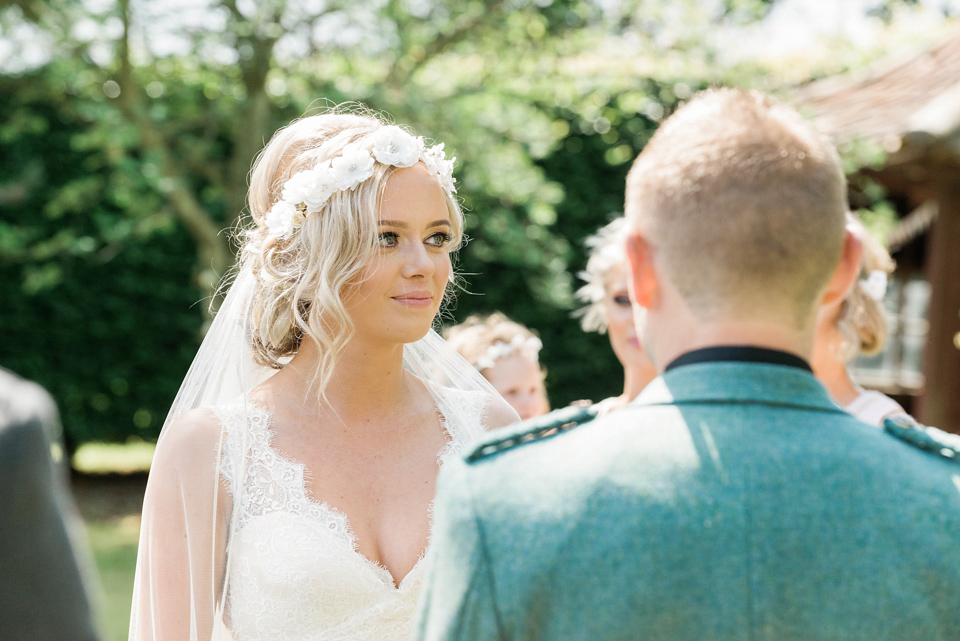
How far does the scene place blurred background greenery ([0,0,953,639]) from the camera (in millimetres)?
6887

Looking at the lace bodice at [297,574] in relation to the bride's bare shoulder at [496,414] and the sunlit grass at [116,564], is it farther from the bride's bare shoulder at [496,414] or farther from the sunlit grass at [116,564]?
the sunlit grass at [116,564]

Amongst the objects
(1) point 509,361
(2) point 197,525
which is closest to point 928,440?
(2) point 197,525

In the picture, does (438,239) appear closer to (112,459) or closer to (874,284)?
(874,284)

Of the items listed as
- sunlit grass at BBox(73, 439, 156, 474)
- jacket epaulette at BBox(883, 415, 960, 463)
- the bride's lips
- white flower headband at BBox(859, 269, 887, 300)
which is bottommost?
sunlit grass at BBox(73, 439, 156, 474)

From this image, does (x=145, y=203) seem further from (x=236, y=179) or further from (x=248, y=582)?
(x=248, y=582)

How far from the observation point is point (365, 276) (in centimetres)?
252

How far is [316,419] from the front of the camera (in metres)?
2.63

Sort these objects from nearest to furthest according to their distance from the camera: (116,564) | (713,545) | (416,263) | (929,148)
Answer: (713,545), (416,263), (929,148), (116,564)

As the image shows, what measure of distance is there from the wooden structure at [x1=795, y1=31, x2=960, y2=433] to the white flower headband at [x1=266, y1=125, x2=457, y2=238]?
4.41 metres

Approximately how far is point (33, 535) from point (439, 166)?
6.35ft

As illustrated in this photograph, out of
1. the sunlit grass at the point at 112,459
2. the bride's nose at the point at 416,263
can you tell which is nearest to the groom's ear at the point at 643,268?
the bride's nose at the point at 416,263

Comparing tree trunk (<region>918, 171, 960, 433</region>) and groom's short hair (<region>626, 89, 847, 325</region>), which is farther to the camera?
tree trunk (<region>918, 171, 960, 433</region>)

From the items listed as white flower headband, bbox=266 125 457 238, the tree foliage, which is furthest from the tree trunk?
white flower headband, bbox=266 125 457 238

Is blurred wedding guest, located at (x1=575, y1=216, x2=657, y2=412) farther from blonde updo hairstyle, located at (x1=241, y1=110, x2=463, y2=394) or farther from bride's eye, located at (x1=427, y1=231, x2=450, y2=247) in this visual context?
blonde updo hairstyle, located at (x1=241, y1=110, x2=463, y2=394)
